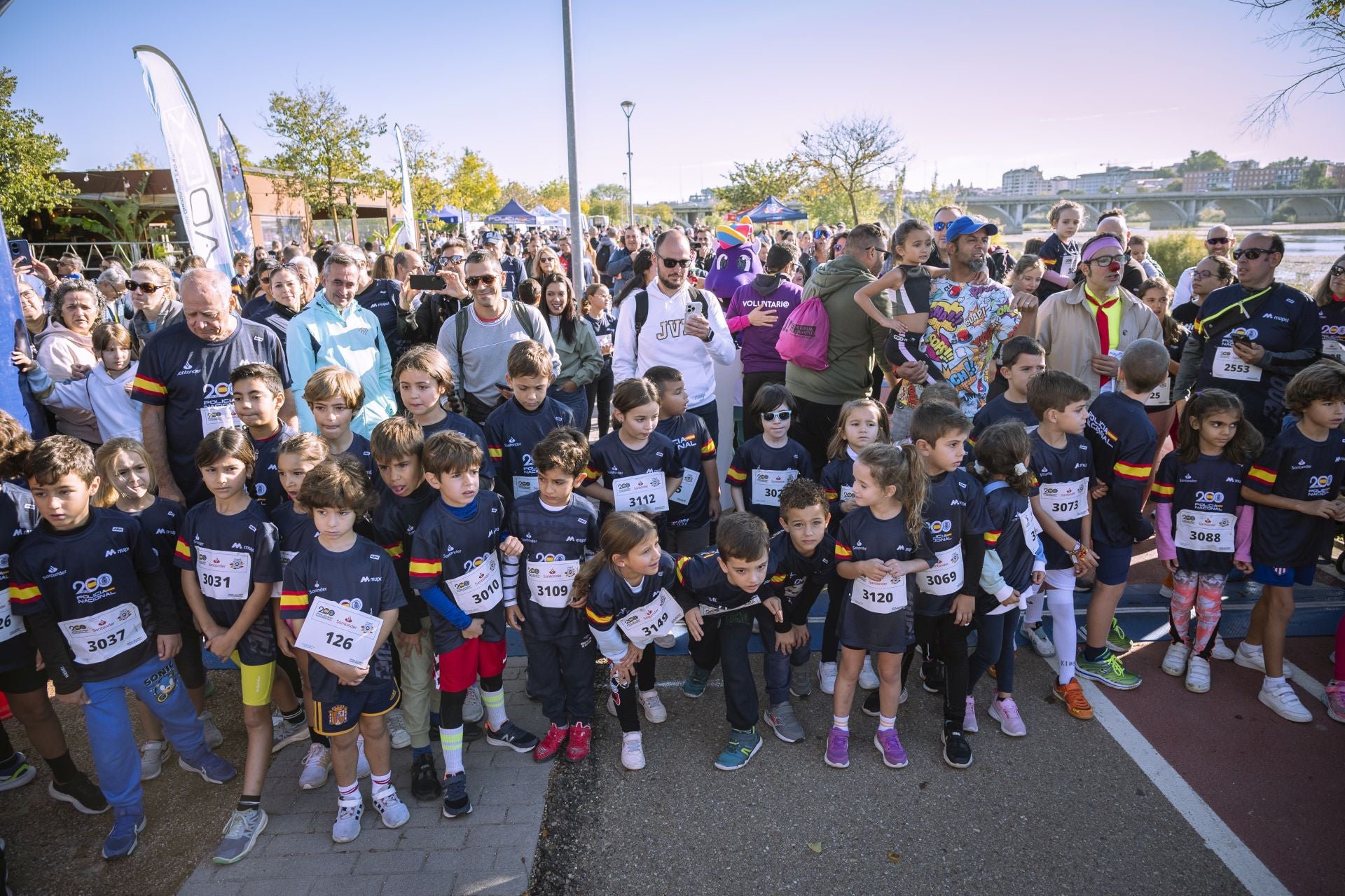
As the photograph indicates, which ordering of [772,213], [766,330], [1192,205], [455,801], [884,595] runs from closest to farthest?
[455,801]
[884,595]
[766,330]
[772,213]
[1192,205]

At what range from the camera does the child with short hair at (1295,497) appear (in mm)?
3773

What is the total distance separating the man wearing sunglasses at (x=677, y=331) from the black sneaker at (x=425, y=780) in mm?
2496

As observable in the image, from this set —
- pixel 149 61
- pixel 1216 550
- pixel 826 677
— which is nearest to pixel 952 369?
pixel 1216 550

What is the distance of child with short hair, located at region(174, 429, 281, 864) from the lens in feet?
10.1

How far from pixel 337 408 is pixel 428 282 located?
8.27 ft

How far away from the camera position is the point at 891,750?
11.2ft

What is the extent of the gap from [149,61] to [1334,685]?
33.4ft

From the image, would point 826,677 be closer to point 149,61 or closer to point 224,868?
point 224,868

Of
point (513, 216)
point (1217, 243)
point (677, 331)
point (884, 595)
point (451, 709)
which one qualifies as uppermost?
point (513, 216)

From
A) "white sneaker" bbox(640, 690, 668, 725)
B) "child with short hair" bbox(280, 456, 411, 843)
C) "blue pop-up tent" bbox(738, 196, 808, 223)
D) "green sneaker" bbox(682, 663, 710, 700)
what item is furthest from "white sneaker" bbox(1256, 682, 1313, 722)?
"blue pop-up tent" bbox(738, 196, 808, 223)

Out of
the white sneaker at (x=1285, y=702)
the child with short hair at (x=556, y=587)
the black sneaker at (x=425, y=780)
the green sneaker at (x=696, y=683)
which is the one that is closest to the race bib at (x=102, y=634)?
the black sneaker at (x=425, y=780)

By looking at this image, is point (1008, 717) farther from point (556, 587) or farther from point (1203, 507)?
point (556, 587)

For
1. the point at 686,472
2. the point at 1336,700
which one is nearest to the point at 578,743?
the point at 686,472

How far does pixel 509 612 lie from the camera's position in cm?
344
